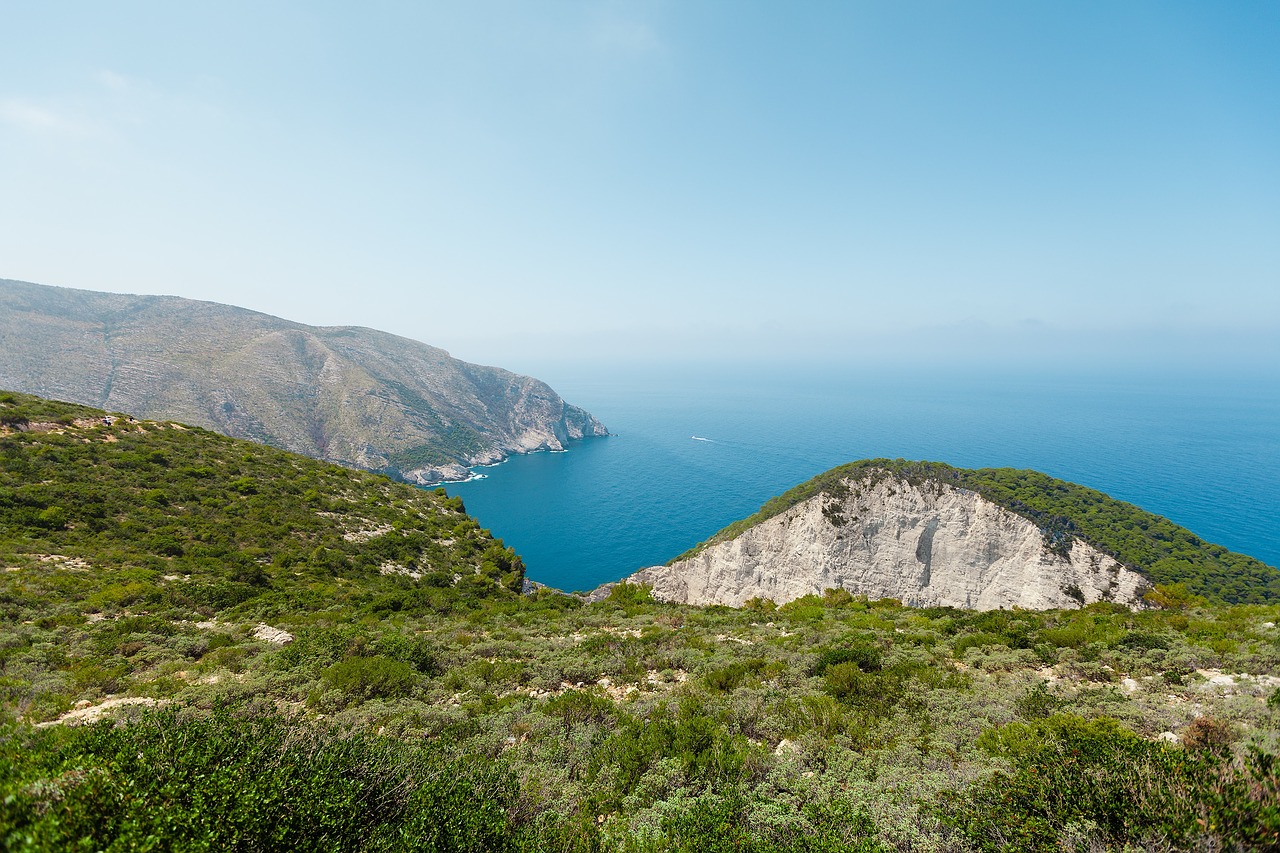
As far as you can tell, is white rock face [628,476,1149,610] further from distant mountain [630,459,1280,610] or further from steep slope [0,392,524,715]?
steep slope [0,392,524,715]

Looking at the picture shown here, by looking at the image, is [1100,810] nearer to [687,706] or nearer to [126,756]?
[687,706]

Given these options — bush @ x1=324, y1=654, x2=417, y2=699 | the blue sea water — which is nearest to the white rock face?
the blue sea water

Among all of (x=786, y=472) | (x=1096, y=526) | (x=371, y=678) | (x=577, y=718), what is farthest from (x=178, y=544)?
(x=786, y=472)

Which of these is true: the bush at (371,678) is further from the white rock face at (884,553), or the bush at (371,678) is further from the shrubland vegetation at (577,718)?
the white rock face at (884,553)

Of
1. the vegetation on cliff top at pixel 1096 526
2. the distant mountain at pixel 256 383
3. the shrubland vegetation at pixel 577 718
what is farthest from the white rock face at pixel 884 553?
the distant mountain at pixel 256 383

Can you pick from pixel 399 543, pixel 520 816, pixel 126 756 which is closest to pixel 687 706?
pixel 520 816

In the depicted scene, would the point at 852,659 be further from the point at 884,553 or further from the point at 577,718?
the point at 884,553
